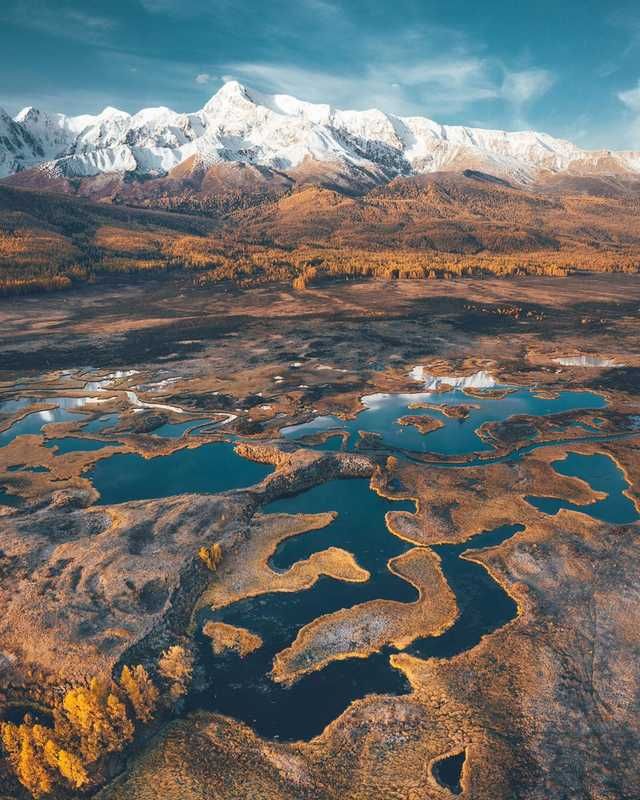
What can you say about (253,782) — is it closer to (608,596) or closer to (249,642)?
(249,642)

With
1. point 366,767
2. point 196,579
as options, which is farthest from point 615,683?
point 196,579

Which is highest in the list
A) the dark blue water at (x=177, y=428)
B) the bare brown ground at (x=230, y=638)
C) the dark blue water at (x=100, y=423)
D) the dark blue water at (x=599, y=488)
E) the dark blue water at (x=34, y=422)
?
the dark blue water at (x=599, y=488)

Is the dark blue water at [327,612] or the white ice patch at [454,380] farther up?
the white ice patch at [454,380]

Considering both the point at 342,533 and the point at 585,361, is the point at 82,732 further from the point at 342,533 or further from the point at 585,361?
the point at 585,361

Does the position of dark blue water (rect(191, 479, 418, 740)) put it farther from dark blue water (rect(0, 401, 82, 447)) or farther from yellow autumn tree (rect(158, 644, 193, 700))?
dark blue water (rect(0, 401, 82, 447))

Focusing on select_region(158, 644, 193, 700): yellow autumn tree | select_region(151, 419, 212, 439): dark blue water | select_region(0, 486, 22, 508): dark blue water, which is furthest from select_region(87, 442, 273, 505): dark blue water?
select_region(158, 644, 193, 700): yellow autumn tree

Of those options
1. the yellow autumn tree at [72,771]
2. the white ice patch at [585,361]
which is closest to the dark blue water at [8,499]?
the yellow autumn tree at [72,771]

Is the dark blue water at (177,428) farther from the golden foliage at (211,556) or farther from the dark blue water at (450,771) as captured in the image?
the dark blue water at (450,771)
